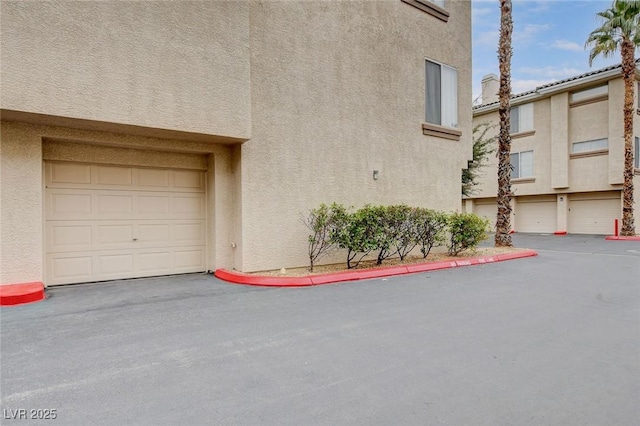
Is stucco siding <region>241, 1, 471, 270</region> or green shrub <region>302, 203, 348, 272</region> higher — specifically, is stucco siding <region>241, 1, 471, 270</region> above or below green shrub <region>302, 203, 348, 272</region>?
above

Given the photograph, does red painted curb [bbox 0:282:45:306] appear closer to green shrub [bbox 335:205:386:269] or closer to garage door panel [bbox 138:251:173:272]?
garage door panel [bbox 138:251:173:272]

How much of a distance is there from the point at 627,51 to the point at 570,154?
5729 mm

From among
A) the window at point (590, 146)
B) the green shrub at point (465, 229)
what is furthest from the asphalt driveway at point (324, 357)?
the window at point (590, 146)

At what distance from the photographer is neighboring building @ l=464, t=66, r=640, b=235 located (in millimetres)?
19562

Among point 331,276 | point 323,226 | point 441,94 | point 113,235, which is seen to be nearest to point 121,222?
point 113,235

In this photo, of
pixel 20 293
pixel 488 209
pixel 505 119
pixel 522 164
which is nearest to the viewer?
pixel 20 293

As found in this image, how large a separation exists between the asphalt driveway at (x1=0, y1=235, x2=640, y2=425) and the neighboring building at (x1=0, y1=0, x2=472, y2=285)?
1635mm

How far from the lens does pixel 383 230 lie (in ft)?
28.7

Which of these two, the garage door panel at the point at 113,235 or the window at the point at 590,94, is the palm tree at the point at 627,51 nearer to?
the window at the point at 590,94

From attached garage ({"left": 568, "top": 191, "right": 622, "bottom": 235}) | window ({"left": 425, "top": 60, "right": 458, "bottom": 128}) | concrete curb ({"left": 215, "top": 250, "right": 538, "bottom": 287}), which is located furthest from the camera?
attached garage ({"left": 568, "top": 191, "right": 622, "bottom": 235})

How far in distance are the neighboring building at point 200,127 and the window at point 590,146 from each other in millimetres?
14686

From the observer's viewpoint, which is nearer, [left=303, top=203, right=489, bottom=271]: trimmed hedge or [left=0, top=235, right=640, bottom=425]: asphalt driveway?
[left=0, top=235, right=640, bottom=425]: asphalt driveway

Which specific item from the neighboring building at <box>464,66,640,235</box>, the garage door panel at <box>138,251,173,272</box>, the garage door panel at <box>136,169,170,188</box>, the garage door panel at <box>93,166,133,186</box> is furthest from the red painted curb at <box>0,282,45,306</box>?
the neighboring building at <box>464,66,640,235</box>

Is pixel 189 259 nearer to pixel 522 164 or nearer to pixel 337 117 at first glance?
pixel 337 117
